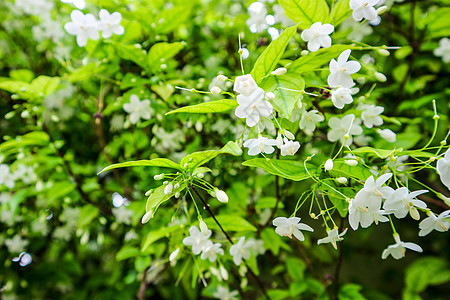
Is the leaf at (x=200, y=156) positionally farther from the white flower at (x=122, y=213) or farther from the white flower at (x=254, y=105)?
the white flower at (x=122, y=213)

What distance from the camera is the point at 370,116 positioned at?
1.05m

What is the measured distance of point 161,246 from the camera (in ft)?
4.51

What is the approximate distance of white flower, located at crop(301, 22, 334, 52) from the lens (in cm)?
85

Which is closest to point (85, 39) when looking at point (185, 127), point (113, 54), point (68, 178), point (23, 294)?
point (113, 54)

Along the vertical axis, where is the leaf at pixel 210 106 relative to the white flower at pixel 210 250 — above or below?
above

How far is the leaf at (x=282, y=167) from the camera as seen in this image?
2.60ft

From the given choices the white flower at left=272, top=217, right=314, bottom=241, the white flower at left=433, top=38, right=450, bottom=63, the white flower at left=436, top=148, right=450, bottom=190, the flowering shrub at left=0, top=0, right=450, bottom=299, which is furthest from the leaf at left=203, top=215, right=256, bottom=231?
the white flower at left=433, top=38, right=450, bottom=63

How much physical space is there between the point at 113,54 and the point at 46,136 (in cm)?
51

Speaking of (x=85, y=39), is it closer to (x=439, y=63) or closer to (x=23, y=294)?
(x=23, y=294)

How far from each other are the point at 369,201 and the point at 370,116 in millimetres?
422

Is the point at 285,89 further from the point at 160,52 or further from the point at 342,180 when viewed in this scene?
the point at 160,52

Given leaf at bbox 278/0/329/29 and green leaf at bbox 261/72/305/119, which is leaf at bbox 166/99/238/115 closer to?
green leaf at bbox 261/72/305/119

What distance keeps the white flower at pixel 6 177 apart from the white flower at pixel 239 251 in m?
1.06

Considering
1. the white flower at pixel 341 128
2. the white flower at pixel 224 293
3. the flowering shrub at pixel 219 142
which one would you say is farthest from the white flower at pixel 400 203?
the white flower at pixel 224 293
